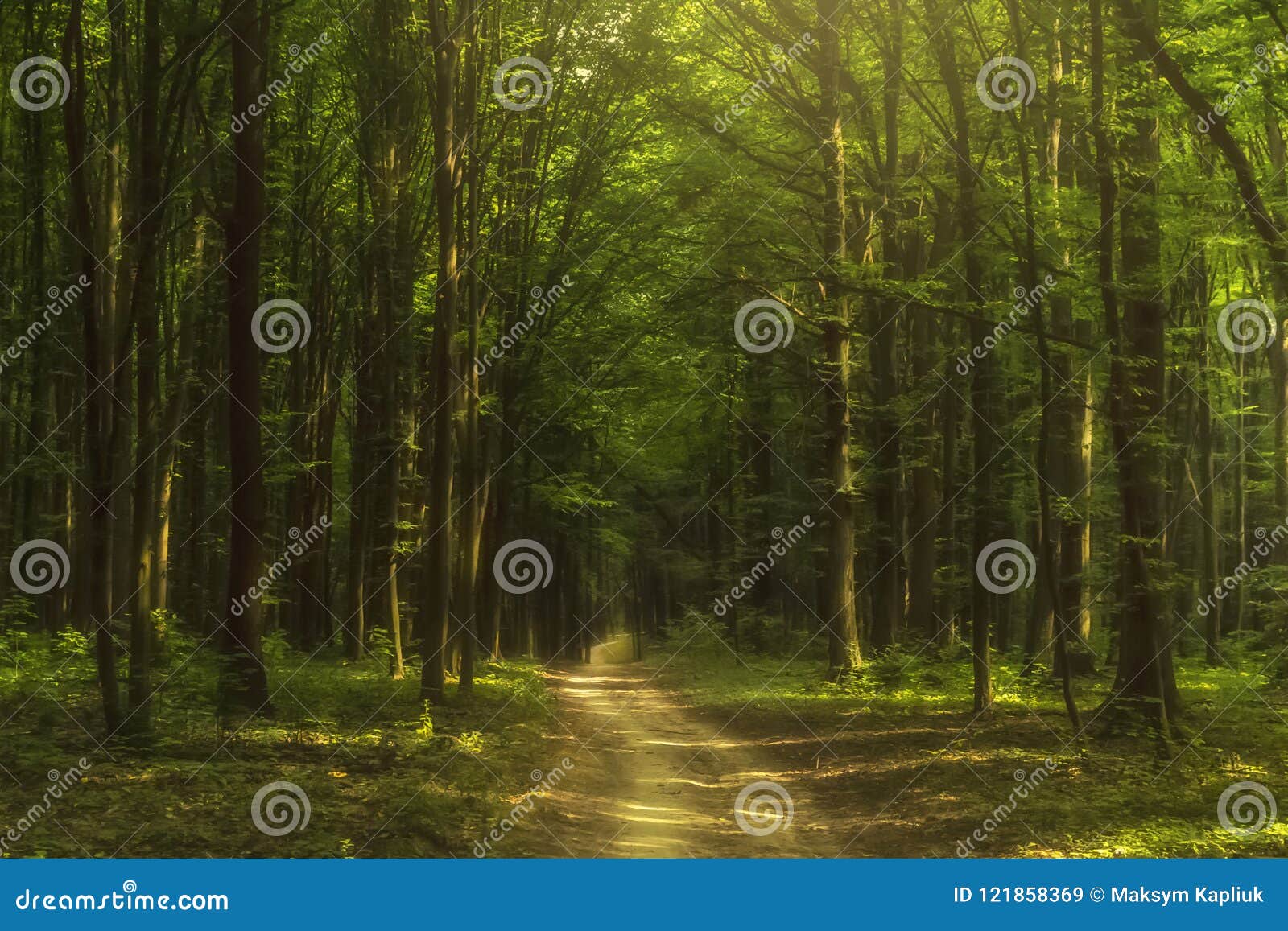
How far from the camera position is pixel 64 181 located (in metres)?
21.3

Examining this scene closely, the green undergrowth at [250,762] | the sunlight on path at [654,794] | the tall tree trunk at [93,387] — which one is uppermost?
the tall tree trunk at [93,387]

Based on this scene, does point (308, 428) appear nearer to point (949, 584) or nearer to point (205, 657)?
point (205, 657)

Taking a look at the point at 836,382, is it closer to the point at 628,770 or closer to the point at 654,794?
the point at 628,770

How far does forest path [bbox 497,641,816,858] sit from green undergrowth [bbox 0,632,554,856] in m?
0.61

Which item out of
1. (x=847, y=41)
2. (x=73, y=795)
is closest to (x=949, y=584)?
(x=847, y=41)

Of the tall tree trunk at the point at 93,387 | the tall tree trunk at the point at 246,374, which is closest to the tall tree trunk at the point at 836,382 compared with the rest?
the tall tree trunk at the point at 246,374

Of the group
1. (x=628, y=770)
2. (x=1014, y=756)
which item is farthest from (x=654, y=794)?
(x=1014, y=756)

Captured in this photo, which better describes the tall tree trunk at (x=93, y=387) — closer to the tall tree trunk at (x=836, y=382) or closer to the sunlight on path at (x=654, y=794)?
A: the sunlight on path at (x=654, y=794)

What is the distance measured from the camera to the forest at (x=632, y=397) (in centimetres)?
1198

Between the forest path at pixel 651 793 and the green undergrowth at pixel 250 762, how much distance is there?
0.61 metres

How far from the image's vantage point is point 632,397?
27875mm

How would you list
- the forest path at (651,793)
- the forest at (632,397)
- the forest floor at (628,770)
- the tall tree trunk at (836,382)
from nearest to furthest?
the forest floor at (628,770) → the forest path at (651,793) → the forest at (632,397) → the tall tree trunk at (836,382)

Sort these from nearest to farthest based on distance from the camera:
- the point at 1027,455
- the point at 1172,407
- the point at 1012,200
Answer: the point at 1012,200 → the point at 1172,407 → the point at 1027,455

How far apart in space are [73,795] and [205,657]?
673cm
